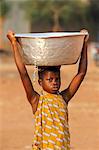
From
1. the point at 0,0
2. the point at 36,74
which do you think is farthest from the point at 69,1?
the point at 36,74

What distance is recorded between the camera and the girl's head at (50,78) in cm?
379

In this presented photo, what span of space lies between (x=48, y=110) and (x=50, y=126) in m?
0.11

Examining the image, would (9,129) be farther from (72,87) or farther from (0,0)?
(0,0)

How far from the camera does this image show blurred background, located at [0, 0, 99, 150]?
27.4 feet

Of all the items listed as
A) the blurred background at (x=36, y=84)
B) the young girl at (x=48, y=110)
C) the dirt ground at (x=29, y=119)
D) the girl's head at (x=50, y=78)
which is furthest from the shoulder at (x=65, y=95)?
the blurred background at (x=36, y=84)

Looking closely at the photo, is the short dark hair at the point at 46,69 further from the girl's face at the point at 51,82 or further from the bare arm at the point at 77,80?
the bare arm at the point at 77,80

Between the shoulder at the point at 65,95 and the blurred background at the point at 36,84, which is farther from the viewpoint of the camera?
the blurred background at the point at 36,84

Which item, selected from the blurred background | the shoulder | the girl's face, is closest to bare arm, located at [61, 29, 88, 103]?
the shoulder

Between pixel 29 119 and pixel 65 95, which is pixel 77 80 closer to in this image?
pixel 65 95

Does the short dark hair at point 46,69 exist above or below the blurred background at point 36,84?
above

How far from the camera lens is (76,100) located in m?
13.1

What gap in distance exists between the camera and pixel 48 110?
12.2 ft

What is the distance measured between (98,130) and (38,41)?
5.42 meters

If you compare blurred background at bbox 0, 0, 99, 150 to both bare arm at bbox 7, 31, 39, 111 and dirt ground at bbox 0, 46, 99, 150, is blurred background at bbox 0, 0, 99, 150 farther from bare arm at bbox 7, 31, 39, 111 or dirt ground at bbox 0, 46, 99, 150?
bare arm at bbox 7, 31, 39, 111
